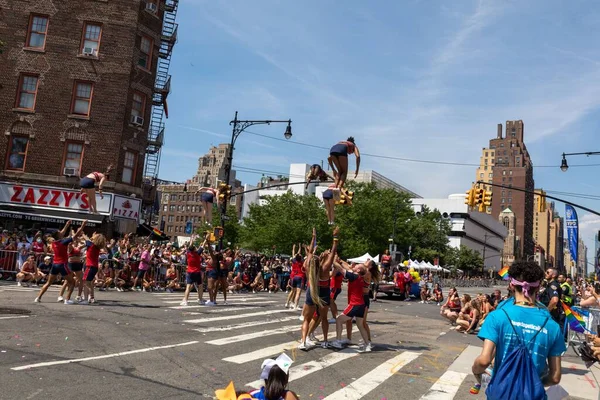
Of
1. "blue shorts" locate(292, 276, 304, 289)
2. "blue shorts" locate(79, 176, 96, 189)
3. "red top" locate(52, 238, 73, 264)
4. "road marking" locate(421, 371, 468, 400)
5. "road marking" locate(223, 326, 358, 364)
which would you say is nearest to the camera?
"road marking" locate(421, 371, 468, 400)

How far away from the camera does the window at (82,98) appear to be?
88.9 feet

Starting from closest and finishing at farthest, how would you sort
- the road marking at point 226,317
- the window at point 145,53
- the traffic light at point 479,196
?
the road marking at point 226,317 < the traffic light at point 479,196 < the window at point 145,53

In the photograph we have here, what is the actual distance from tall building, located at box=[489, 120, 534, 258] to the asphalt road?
158m

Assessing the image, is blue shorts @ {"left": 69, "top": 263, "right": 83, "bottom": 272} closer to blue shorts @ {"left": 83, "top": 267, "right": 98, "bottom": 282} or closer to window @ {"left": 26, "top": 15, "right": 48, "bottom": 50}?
blue shorts @ {"left": 83, "top": 267, "right": 98, "bottom": 282}

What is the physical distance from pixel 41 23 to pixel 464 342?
1051 inches

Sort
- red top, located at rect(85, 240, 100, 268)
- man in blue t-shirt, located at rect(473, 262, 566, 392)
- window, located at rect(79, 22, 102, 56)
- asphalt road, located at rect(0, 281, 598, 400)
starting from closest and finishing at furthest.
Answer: man in blue t-shirt, located at rect(473, 262, 566, 392)
asphalt road, located at rect(0, 281, 598, 400)
red top, located at rect(85, 240, 100, 268)
window, located at rect(79, 22, 102, 56)

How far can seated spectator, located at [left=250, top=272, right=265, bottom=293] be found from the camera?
2427 centimetres

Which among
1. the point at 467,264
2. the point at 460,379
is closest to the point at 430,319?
the point at 460,379

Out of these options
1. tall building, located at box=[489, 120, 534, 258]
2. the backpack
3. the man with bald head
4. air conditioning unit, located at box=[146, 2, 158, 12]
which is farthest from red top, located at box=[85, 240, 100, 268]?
tall building, located at box=[489, 120, 534, 258]

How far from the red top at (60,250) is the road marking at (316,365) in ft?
25.4

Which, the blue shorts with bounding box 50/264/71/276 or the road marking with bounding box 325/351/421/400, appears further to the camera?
the blue shorts with bounding box 50/264/71/276

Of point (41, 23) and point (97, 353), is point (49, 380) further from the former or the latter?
point (41, 23)

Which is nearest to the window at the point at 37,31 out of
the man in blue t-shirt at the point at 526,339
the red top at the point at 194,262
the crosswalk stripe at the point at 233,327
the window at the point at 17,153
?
the window at the point at 17,153

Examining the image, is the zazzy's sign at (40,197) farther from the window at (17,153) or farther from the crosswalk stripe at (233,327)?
the crosswalk stripe at (233,327)
